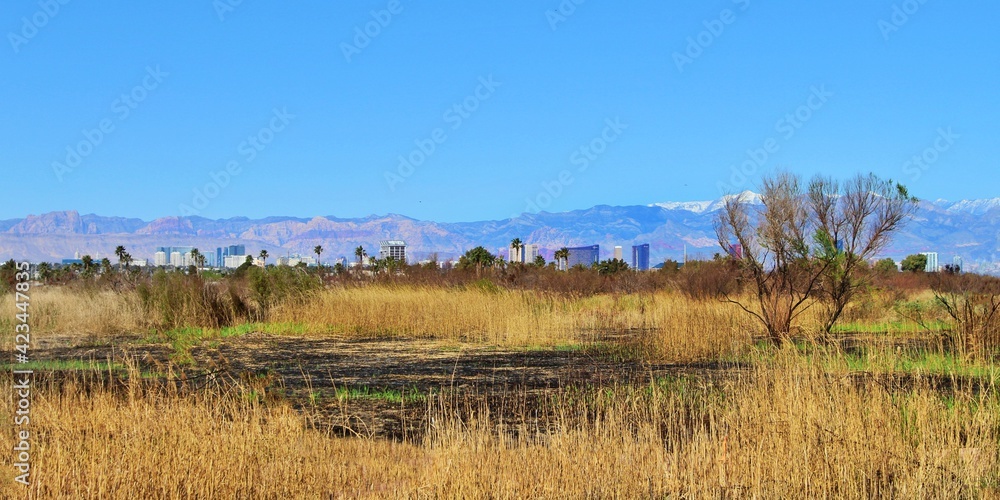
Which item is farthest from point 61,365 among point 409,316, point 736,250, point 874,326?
point 874,326

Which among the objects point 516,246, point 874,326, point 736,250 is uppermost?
point 516,246

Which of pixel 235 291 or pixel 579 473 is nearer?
pixel 579 473

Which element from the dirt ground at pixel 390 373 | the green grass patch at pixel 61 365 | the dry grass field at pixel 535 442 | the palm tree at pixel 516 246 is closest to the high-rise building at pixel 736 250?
the dirt ground at pixel 390 373

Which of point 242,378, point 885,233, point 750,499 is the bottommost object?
point 750,499

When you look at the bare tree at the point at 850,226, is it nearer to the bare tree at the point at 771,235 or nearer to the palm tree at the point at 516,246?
the bare tree at the point at 771,235

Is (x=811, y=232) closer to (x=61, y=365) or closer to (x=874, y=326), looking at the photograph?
(x=874, y=326)

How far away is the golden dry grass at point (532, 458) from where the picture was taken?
588 centimetres

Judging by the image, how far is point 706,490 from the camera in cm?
583

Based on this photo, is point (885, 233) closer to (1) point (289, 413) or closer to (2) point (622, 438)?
(2) point (622, 438)

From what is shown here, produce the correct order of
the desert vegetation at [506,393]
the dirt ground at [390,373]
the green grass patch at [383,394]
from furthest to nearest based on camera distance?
1. the green grass patch at [383,394]
2. the dirt ground at [390,373]
3. the desert vegetation at [506,393]

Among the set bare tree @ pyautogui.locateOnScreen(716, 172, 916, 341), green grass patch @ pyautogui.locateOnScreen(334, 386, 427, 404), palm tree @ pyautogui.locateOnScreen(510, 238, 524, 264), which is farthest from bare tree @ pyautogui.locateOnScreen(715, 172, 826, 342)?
palm tree @ pyautogui.locateOnScreen(510, 238, 524, 264)

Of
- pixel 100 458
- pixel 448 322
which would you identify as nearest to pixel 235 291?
pixel 448 322

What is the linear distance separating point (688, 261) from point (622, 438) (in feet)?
106

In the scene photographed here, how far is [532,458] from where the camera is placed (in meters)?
6.31
